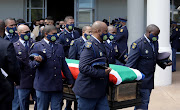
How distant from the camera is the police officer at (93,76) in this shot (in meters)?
4.39

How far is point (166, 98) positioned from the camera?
8422mm

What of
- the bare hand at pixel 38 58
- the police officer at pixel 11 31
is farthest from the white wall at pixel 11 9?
the bare hand at pixel 38 58

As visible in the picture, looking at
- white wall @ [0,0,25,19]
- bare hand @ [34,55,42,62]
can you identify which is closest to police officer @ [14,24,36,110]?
bare hand @ [34,55,42,62]

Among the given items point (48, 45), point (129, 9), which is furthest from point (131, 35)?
point (48, 45)

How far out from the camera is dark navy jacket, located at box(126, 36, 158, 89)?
18.9 feet

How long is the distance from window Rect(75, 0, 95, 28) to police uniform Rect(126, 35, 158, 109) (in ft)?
39.7

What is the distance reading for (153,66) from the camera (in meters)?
5.87

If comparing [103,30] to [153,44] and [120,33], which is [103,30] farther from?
[120,33]

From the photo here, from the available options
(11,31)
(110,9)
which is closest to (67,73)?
(11,31)

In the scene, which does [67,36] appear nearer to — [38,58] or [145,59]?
[145,59]

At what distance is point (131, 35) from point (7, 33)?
6060 millimetres

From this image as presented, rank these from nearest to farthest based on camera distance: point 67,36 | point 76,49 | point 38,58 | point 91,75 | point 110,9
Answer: point 91,75 → point 38,58 → point 76,49 → point 67,36 → point 110,9

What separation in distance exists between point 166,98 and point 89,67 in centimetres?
461

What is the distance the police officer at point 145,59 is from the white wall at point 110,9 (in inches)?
463
